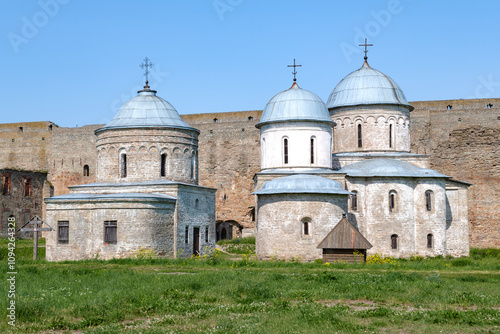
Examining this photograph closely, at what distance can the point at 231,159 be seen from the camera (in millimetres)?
40656

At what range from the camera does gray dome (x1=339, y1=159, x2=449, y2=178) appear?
26.2 meters

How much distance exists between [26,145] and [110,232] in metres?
26.2

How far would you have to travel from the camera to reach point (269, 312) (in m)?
10.5

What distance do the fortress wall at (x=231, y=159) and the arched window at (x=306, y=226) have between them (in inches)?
645

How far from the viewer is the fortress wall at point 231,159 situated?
40188 millimetres

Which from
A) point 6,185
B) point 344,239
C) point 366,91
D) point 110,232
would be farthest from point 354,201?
point 6,185

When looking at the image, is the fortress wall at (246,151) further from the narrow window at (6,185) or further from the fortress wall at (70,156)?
the narrow window at (6,185)

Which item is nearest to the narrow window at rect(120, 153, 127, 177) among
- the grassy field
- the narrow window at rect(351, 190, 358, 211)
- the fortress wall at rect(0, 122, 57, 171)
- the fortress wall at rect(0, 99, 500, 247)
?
the grassy field

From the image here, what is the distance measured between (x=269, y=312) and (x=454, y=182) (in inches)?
818

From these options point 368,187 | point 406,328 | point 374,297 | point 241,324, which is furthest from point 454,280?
point 368,187

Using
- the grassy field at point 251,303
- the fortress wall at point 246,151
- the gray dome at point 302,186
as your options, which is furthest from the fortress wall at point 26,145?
the grassy field at point 251,303

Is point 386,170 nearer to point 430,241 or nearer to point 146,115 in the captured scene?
point 430,241

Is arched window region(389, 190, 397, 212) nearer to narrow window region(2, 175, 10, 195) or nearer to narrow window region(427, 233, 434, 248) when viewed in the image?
narrow window region(427, 233, 434, 248)

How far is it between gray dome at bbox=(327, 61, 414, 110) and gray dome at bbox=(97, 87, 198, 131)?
27.2ft
